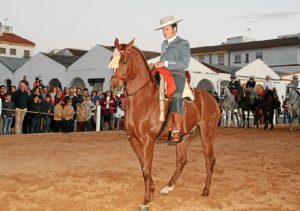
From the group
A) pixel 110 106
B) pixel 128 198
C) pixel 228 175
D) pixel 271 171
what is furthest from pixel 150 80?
pixel 110 106

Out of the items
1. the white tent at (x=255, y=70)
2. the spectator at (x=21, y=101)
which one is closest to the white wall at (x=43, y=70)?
the spectator at (x=21, y=101)

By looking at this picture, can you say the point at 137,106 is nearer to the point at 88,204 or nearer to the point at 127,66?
the point at 127,66

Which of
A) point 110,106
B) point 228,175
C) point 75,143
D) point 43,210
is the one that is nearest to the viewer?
point 43,210

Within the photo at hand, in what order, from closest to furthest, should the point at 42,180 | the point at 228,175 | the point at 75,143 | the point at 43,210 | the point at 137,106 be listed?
the point at 43,210 < the point at 137,106 < the point at 42,180 < the point at 228,175 < the point at 75,143

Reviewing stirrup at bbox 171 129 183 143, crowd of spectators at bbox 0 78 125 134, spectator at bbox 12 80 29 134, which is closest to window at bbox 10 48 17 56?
crowd of spectators at bbox 0 78 125 134

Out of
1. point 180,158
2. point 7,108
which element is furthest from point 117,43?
point 7,108

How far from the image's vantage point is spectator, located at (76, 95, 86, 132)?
18.2m

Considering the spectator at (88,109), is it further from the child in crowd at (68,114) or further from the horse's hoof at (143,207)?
the horse's hoof at (143,207)

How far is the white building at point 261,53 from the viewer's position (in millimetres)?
56219

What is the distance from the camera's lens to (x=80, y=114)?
1841 cm

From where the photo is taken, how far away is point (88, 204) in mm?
5883

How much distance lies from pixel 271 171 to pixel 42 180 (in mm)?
5207

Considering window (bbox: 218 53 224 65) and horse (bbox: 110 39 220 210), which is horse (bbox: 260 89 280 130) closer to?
horse (bbox: 110 39 220 210)

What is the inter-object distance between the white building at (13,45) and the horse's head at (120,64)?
75430mm
